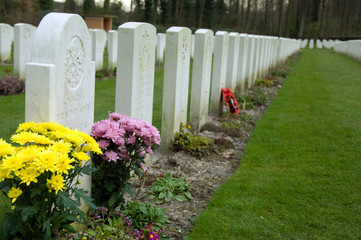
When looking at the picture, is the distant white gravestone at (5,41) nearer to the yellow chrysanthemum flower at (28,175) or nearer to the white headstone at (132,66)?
the white headstone at (132,66)

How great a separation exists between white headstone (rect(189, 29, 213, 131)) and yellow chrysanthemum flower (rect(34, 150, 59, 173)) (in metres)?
4.39

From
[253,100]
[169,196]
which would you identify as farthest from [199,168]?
[253,100]

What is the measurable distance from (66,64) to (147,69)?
5.60ft

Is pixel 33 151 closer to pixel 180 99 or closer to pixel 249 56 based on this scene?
pixel 180 99

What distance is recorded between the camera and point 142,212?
3.33 meters

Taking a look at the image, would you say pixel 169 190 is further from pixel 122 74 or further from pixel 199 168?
pixel 122 74

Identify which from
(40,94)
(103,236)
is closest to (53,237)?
Result: (103,236)

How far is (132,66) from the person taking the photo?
13.3ft

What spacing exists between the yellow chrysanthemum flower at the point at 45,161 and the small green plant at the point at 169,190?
186 centimetres

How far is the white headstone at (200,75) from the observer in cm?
625

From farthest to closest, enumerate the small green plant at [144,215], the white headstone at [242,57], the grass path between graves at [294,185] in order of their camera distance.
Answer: the white headstone at [242,57], the grass path between graves at [294,185], the small green plant at [144,215]

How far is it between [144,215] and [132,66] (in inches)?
61.1

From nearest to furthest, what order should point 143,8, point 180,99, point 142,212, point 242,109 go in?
point 142,212
point 180,99
point 242,109
point 143,8

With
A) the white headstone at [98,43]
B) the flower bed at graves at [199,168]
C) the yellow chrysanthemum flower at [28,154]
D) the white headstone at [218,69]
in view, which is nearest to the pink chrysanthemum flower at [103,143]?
the flower bed at graves at [199,168]
